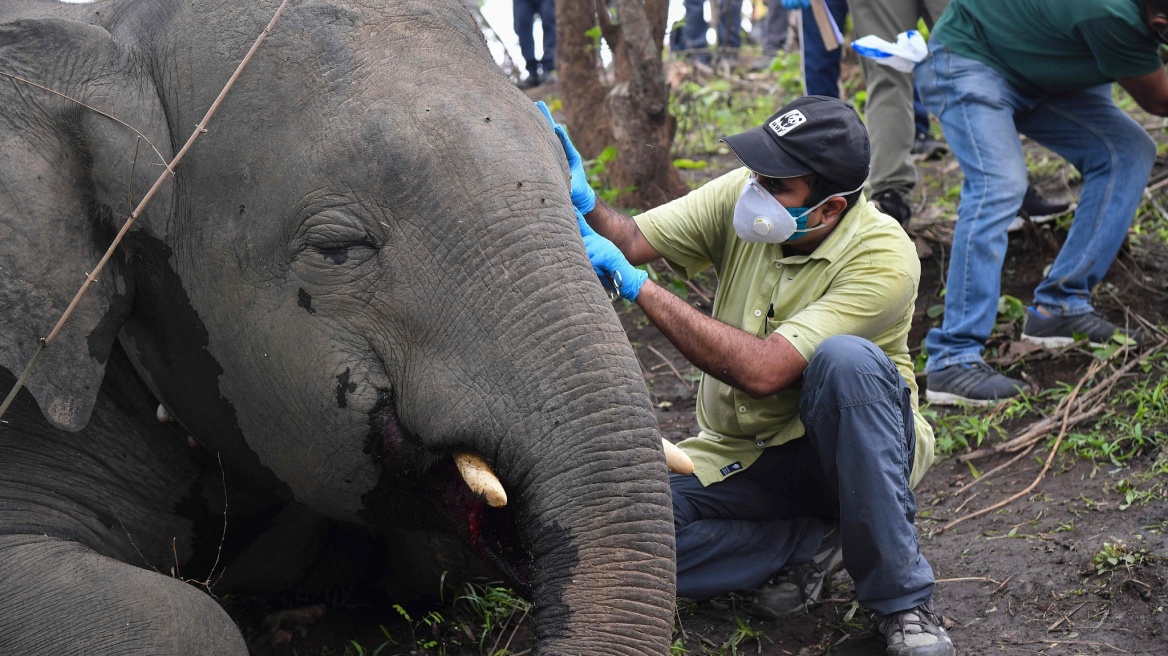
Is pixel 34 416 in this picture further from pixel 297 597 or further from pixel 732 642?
pixel 732 642

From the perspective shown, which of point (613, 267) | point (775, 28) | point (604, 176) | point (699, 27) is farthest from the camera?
point (775, 28)

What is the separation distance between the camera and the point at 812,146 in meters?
3.97

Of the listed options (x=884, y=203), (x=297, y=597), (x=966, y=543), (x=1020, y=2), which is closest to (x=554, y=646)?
(x=297, y=597)

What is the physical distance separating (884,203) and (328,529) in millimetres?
4054

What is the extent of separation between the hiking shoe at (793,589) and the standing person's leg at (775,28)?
10.4 metres

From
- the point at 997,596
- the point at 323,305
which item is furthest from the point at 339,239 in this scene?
the point at 997,596

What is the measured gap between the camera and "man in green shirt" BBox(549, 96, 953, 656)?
3742 mm

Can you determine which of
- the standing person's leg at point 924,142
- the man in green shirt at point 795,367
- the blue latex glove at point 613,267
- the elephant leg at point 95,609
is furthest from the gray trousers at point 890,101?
the elephant leg at point 95,609

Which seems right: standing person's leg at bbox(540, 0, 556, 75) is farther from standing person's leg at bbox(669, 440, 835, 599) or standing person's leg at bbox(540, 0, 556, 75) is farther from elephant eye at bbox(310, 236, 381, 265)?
elephant eye at bbox(310, 236, 381, 265)

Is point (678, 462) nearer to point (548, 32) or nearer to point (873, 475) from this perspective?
point (873, 475)

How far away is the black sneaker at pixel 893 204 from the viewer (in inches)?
272

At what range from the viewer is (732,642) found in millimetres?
3984

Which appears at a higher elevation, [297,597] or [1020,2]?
[1020,2]

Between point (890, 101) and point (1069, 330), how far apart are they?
5.82ft
